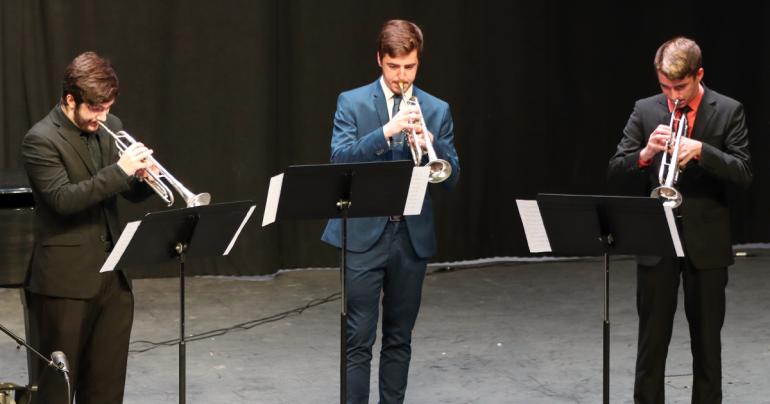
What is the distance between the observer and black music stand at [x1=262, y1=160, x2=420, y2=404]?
4.33 metres

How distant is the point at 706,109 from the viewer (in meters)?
4.77

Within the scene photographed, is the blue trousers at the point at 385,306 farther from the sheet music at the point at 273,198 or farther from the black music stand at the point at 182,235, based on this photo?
the black music stand at the point at 182,235

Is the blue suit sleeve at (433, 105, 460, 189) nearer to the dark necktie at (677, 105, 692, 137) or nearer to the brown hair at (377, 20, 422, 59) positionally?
the brown hair at (377, 20, 422, 59)

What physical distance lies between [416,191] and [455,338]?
8.39 feet

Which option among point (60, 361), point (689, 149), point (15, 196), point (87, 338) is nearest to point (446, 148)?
point (689, 149)

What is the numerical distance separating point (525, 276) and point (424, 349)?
7.01 feet

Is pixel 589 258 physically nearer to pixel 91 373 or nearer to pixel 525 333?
pixel 525 333

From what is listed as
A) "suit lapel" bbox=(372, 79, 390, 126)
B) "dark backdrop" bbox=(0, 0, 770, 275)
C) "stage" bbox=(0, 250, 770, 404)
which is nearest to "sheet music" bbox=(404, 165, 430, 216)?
"suit lapel" bbox=(372, 79, 390, 126)

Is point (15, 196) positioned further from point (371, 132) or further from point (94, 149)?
point (371, 132)

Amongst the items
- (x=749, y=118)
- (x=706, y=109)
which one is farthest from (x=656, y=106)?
(x=749, y=118)

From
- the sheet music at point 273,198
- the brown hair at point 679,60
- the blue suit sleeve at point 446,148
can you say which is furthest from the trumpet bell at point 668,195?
the sheet music at point 273,198

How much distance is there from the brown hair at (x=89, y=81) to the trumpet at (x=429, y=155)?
109 centimetres

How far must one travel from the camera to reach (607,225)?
14.5ft

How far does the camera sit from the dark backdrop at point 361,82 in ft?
26.5
